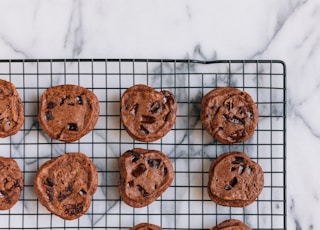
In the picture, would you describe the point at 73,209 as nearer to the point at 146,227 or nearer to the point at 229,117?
the point at 146,227

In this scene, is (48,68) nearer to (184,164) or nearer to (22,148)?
(22,148)

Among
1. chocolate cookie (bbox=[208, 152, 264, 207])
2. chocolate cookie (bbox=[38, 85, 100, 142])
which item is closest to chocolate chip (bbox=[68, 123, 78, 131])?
chocolate cookie (bbox=[38, 85, 100, 142])

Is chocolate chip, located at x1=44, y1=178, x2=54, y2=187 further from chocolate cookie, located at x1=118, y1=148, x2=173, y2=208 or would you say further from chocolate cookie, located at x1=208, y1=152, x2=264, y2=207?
chocolate cookie, located at x1=208, y1=152, x2=264, y2=207

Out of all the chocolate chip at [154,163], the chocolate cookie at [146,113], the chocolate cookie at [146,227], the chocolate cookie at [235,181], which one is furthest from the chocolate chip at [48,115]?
the chocolate cookie at [235,181]

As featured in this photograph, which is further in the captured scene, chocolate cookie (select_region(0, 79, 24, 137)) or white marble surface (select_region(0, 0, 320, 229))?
white marble surface (select_region(0, 0, 320, 229))

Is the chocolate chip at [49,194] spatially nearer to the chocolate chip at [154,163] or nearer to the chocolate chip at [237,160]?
the chocolate chip at [154,163]
